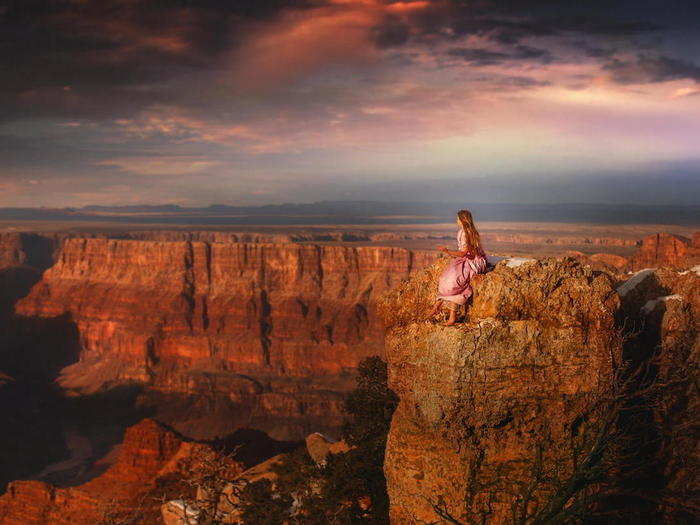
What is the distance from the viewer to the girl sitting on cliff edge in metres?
10.4

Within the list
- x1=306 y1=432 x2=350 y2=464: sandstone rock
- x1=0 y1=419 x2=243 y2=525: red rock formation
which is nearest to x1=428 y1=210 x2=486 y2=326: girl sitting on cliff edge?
x1=306 y1=432 x2=350 y2=464: sandstone rock

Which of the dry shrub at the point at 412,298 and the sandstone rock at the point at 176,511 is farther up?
the dry shrub at the point at 412,298

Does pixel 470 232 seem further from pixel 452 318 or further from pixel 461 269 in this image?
pixel 452 318

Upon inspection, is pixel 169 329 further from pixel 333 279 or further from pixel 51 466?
pixel 51 466

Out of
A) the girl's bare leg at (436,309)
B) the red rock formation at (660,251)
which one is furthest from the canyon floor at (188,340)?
the girl's bare leg at (436,309)

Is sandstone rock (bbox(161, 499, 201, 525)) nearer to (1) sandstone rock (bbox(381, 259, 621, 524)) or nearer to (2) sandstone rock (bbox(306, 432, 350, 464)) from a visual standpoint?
(2) sandstone rock (bbox(306, 432, 350, 464))

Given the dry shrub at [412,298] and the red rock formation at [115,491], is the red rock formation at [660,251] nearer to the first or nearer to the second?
the red rock formation at [115,491]

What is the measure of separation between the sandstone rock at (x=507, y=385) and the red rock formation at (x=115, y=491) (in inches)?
598

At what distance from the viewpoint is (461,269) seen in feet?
34.9

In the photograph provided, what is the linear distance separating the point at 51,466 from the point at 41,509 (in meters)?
24.5

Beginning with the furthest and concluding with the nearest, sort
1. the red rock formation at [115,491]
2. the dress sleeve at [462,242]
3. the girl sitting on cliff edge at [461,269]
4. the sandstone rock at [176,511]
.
→ the red rock formation at [115,491], the sandstone rock at [176,511], the dress sleeve at [462,242], the girl sitting on cliff edge at [461,269]

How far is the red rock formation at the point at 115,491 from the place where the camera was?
25266mm

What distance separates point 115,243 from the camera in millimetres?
82125

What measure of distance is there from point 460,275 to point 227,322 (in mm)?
62402
